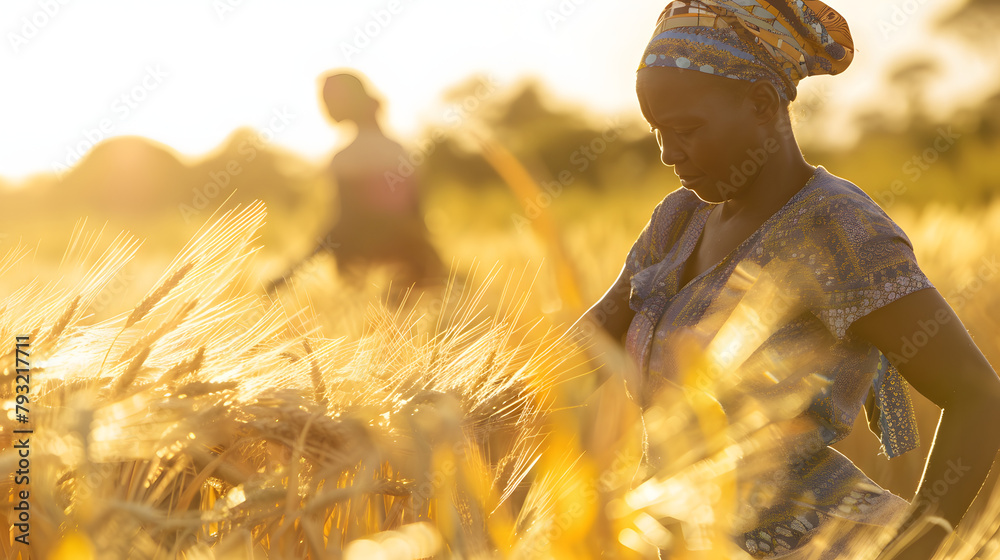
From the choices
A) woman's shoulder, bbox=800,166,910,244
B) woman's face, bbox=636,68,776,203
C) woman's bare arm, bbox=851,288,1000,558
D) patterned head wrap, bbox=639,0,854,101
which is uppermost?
patterned head wrap, bbox=639,0,854,101

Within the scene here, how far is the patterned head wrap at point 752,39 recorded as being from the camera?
111cm

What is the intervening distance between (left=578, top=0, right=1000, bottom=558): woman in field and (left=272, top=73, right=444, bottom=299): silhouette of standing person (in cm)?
195

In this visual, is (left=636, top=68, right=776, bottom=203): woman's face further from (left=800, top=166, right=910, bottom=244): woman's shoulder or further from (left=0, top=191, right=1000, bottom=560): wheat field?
(left=0, top=191, right=1000, bottom=560): wheat field

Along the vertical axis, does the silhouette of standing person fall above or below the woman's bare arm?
above

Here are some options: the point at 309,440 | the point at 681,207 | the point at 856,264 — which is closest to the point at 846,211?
the point at 856,264

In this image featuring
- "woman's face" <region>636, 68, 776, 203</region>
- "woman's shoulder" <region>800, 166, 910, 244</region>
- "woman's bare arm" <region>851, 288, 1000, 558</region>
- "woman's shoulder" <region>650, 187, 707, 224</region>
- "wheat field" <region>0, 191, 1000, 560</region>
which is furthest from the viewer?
"woman's shoulder" <region>650, 187, 707, 224</region>

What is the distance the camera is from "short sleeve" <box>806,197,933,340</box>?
0.95 m

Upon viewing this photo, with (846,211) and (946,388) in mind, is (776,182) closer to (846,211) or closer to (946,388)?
(846,211)

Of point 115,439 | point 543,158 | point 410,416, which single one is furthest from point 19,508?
point 543,158

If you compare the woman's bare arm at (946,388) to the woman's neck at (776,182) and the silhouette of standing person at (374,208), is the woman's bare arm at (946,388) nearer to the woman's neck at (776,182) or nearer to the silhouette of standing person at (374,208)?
the woman's neck at (776,182)

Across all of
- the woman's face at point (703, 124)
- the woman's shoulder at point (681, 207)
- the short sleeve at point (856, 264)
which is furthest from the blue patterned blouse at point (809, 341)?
the woman's shoulder at point (681, 207)

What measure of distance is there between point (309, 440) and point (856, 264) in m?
0.74

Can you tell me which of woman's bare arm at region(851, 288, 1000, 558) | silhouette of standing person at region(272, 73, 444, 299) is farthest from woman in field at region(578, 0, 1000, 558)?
silhouette of standing person at region(272, 73, 444, 299)

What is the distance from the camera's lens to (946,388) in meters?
0.93
